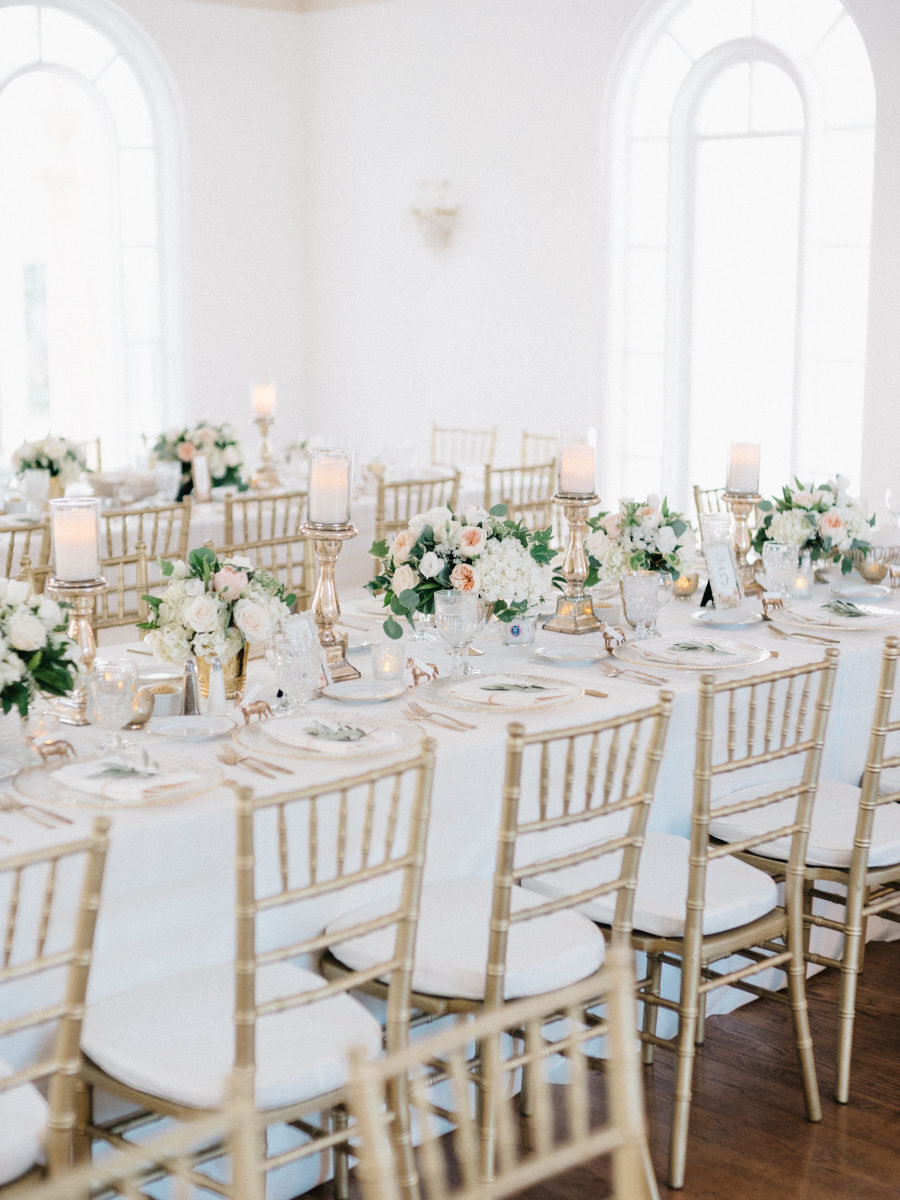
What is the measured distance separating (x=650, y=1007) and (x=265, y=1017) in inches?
47.2

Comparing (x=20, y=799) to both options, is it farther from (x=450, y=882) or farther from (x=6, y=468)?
(x=6, y=468)

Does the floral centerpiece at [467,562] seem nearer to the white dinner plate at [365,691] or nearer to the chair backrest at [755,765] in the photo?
the white dinner plate at [365,691]

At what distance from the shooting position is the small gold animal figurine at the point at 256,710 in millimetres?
3016

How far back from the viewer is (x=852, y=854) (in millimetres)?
3238

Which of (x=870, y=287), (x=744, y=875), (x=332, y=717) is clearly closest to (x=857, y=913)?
(x=744, y=875)

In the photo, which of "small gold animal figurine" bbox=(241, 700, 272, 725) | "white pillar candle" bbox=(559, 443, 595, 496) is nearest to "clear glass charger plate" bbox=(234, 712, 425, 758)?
"small gold animal figurine" bbox=(241, 700, 272, 725)

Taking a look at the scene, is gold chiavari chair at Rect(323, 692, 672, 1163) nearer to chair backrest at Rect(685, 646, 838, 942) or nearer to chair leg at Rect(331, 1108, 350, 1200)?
chair backrest at Rect(685, 646, 838, 942)

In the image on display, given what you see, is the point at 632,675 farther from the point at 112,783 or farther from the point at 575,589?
the point at 112,783

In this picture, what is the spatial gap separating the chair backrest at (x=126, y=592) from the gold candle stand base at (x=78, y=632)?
18 cm

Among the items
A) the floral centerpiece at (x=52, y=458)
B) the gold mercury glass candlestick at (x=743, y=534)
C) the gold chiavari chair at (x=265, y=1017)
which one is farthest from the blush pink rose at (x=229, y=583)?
the floral centerpiece at (x=52, y=458)

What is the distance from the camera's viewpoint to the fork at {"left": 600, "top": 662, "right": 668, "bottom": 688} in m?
3.41

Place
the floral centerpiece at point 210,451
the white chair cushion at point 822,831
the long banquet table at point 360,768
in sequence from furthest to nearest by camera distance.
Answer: the floral centerpiece at point 210,451 → the white chair cushion at point 822,831 → the long banquet table at point 360,768

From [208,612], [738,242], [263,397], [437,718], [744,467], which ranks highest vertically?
[738,242]

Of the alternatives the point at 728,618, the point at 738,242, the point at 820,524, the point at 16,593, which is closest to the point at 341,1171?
the point at 16,593
